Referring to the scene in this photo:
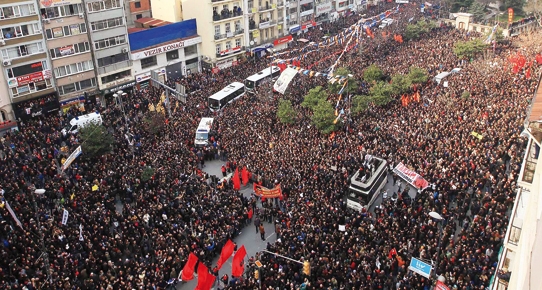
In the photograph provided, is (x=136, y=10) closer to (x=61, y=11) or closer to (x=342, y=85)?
(x=61, y=11)

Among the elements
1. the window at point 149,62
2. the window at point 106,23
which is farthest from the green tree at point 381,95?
the window at point 106,23

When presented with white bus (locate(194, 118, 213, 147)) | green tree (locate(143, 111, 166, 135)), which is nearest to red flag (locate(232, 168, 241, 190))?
white bus (locate(194, 118, 213, 147))

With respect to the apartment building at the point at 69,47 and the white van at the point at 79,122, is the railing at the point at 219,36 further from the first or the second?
the white van at the point at 79,122

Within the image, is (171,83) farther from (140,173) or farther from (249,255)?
(249,255)

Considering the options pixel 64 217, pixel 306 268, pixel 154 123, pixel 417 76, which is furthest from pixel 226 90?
pixel 306 268

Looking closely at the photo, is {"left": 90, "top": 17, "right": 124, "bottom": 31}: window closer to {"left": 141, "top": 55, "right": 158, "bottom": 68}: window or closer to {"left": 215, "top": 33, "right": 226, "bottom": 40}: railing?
{"left": 141, "top": 55, "right": 158, "bottom": 68}: window
